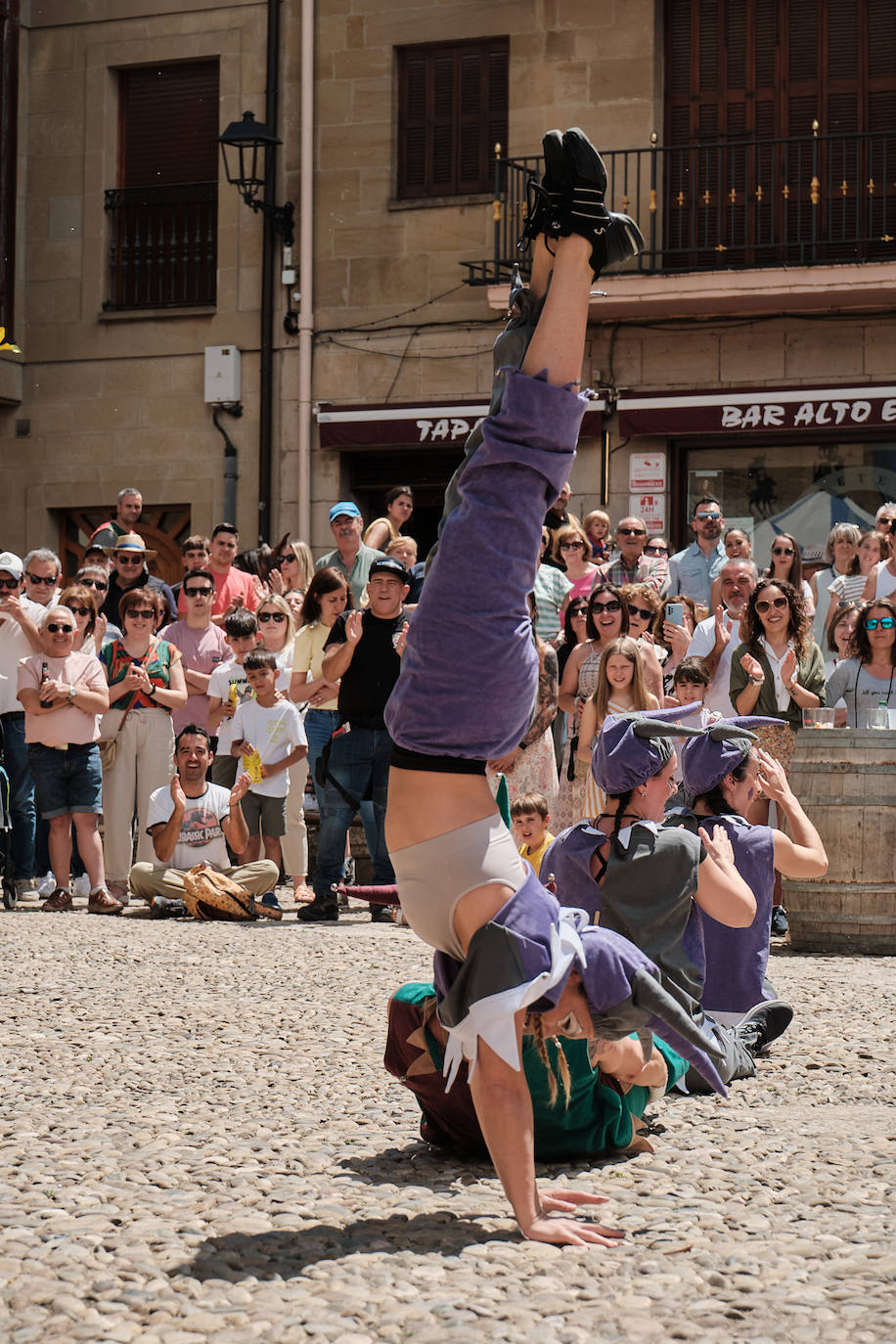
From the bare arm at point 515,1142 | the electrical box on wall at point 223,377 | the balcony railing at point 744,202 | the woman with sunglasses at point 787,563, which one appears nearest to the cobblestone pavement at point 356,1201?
the bare arm at point 515,1142

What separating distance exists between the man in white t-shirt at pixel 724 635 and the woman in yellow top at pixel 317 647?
2134 mm

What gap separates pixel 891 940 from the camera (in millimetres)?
8812

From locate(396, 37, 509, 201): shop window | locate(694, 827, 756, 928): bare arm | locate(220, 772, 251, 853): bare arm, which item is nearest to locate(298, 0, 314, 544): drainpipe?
locate(396, 37, 509, 201): shop window

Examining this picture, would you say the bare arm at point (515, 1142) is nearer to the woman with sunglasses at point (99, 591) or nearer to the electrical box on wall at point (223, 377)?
the woman with sunglasses at point (99, 591)

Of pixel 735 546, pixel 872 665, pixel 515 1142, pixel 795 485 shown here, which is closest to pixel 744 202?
pixel 795 485

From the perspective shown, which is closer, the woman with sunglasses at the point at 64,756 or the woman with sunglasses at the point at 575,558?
the woman with sunglasses at the point at 64,756

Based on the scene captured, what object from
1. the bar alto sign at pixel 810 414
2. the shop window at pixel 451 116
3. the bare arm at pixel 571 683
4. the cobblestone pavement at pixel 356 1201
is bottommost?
the cobblestone pavement at pixel 356 1201

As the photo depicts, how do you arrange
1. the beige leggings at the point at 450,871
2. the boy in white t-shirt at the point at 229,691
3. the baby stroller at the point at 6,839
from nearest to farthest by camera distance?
the beige leggings at the point at 450,871, the baby stroller at the point at 6,839, the boy in white t-shirt at the point at 229,691

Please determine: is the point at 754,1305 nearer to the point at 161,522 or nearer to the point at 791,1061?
the point at 791,1061

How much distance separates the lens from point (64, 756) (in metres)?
10.3

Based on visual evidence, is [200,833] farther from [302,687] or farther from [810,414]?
[810,414]

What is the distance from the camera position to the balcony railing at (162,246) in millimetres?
18484

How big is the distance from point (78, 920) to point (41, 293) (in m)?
10.9

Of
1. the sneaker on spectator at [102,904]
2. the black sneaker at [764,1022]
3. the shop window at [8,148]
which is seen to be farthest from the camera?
the shop window at [8,148]
